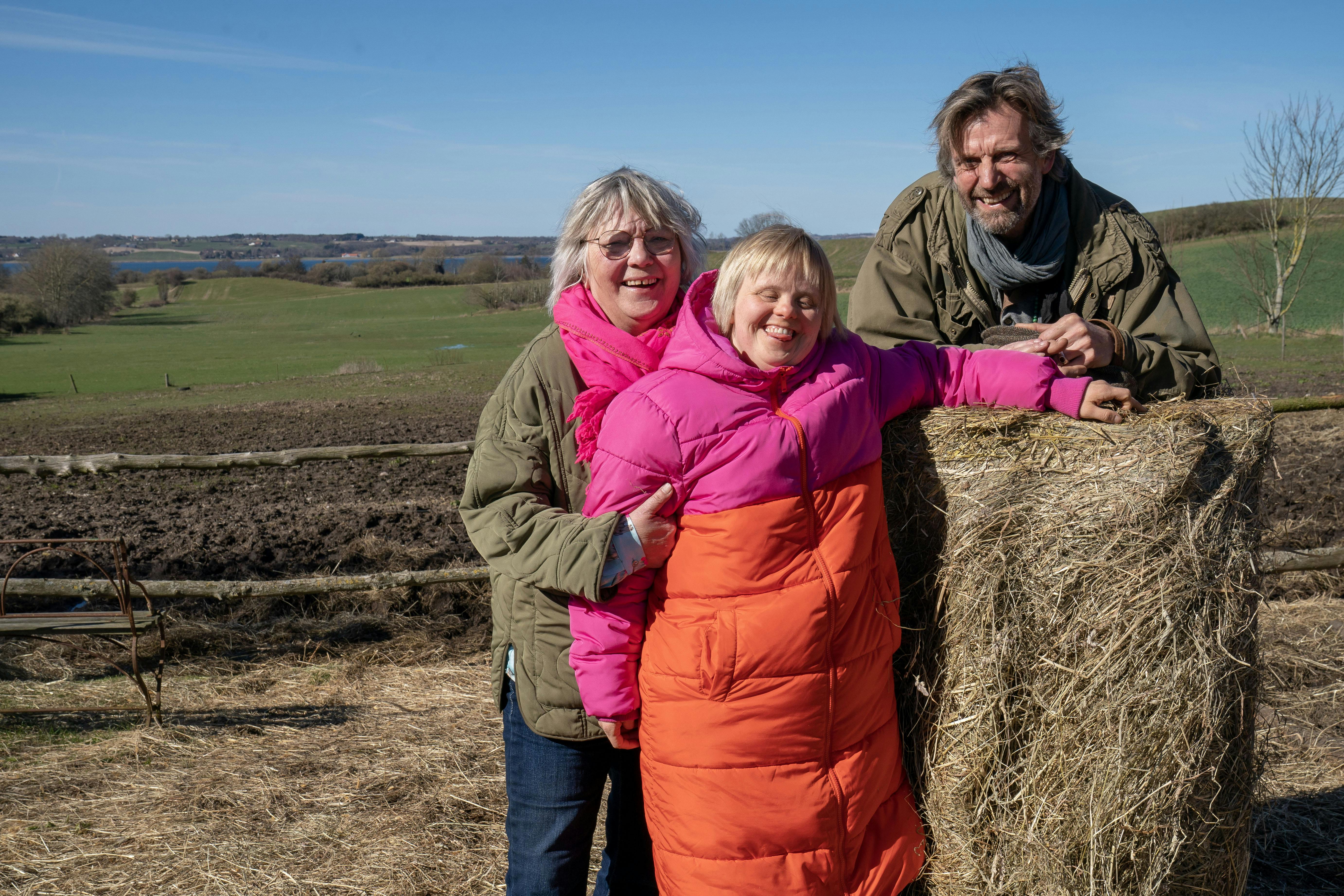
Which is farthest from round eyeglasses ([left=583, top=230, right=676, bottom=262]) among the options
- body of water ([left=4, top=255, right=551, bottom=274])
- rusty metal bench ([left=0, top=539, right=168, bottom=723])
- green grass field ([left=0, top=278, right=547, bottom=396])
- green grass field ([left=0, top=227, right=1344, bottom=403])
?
body of water ([left=4, top=255, right=551, bottom=274])

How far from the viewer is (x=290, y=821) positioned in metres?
3.70

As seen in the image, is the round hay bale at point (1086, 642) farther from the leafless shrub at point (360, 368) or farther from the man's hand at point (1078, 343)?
the leafless shrub at point (360, 368)

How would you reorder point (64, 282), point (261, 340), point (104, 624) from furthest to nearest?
1. point (64, 282)
2. point (261, 340)
3. point (104, 624)

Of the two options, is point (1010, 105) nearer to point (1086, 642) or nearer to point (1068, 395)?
point (1068, 395)

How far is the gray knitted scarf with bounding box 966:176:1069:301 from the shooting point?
2.51 m

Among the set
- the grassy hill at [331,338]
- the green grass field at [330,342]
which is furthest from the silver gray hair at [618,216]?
the grassy hill at [331,338]

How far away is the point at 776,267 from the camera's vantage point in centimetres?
188

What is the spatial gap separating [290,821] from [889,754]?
2.89m

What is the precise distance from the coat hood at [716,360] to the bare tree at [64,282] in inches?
2247

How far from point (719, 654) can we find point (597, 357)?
0.76 m

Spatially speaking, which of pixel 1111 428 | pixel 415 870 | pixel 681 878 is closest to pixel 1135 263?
pixel 1111 428

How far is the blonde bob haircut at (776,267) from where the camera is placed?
188 centimetres

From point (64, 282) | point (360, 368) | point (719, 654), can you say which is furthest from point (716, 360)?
point (64, 282)

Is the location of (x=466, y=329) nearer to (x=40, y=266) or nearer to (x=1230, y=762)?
(x=40, y=266)
